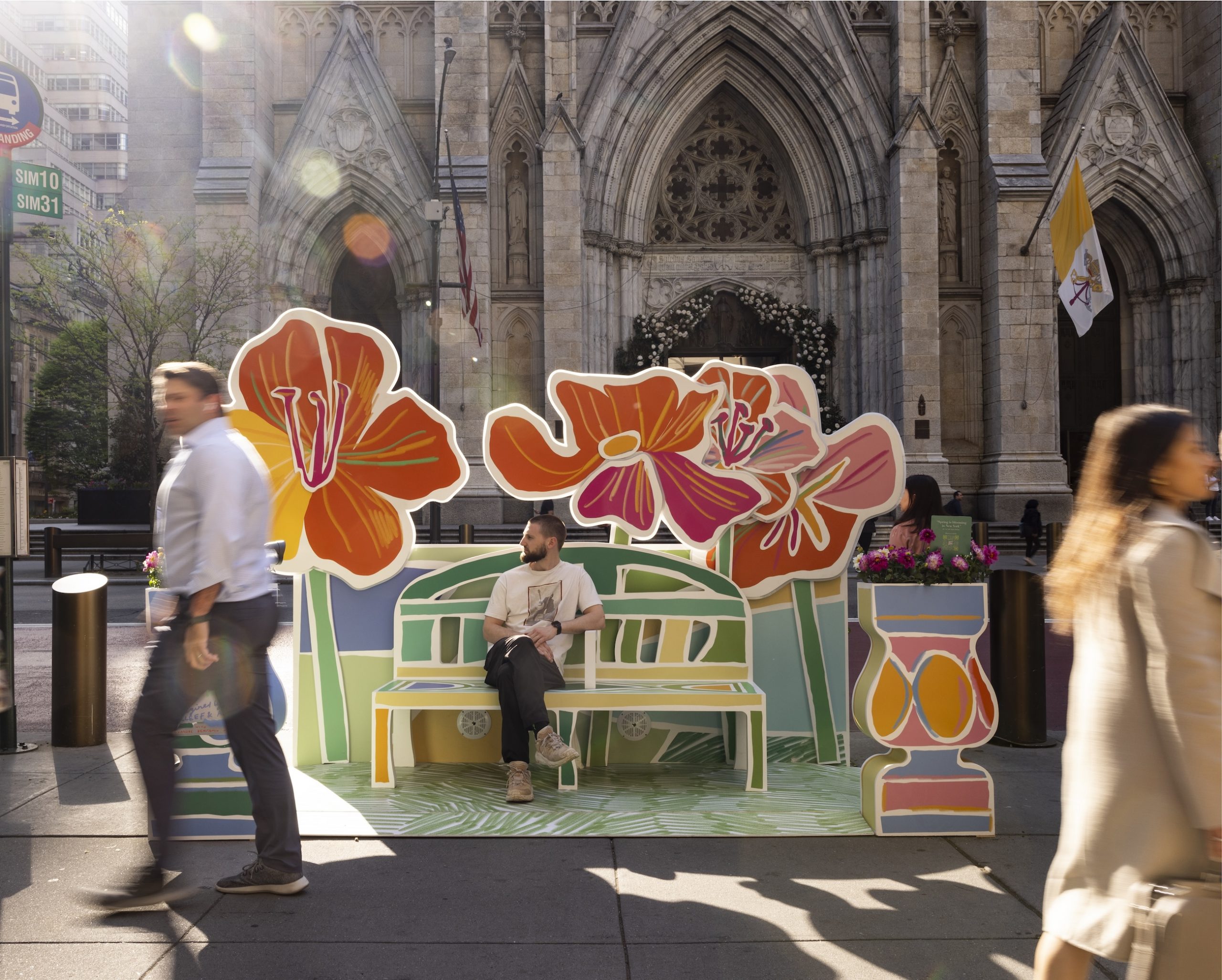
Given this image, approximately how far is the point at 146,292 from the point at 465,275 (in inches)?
290

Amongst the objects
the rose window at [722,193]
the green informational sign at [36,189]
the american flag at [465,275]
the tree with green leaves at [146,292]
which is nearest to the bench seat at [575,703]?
the green informational sign at [36,189]

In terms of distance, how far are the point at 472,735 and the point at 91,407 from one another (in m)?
21.8

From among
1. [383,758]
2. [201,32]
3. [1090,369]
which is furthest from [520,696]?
[1090,369]

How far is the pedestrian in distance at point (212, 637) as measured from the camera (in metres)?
3.70

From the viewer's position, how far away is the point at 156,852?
3.72m

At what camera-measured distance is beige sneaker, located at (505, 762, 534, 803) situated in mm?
5160

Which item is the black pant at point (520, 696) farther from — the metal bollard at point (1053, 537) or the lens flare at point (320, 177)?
the lens flare at point (320, 177)

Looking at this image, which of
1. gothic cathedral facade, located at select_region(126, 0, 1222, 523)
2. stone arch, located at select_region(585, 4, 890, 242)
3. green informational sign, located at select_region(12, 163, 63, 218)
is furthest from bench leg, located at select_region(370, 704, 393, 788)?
stone arch, located at select_region(585, 4, 890, 242)

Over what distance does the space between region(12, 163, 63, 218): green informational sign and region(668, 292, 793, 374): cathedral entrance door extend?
1787 centimetres

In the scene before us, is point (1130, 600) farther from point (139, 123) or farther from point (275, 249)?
point (139, 123)

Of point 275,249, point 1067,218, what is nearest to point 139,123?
point 275,249

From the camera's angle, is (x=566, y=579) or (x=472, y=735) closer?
(x=566, y=579)

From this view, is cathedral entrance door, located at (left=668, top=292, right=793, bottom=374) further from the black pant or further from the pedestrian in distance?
the pedestrian in distance

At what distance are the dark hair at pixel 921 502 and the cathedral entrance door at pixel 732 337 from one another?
17.9 m
